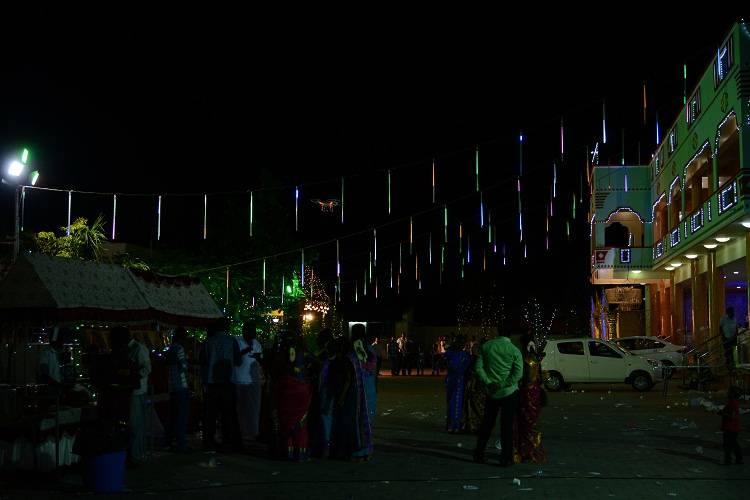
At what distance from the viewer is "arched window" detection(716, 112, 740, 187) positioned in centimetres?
2434

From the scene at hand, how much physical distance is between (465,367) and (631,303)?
30.3 meters

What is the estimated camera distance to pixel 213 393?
12836mm

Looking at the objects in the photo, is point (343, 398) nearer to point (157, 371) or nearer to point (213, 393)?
point (213, 393)

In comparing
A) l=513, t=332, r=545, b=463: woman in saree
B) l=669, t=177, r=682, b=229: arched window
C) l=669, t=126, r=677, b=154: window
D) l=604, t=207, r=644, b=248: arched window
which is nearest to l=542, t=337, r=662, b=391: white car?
l=669, t=177, r=682, b=229: arched window

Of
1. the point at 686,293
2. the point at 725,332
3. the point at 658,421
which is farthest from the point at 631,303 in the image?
the point at 658,421

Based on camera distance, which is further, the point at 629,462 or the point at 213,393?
the point at 213,393

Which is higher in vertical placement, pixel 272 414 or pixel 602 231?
pixel 602 231

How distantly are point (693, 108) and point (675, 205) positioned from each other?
21.7 ft

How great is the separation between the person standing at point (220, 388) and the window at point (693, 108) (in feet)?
64.1

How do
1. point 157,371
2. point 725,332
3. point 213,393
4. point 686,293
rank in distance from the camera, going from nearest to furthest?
point 213,393
point 157,371
point 725,332
point 686,293

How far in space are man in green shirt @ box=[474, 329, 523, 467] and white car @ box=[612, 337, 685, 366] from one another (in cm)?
1930

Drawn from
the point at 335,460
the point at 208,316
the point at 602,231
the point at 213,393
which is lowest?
the point at 335,460

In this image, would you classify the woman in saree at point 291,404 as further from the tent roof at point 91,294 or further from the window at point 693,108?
the window at point 693,108

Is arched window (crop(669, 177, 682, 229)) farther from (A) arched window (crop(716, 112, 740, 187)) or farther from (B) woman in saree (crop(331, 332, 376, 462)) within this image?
(B) woman in saree (crop(331, 332, 376, 462))
